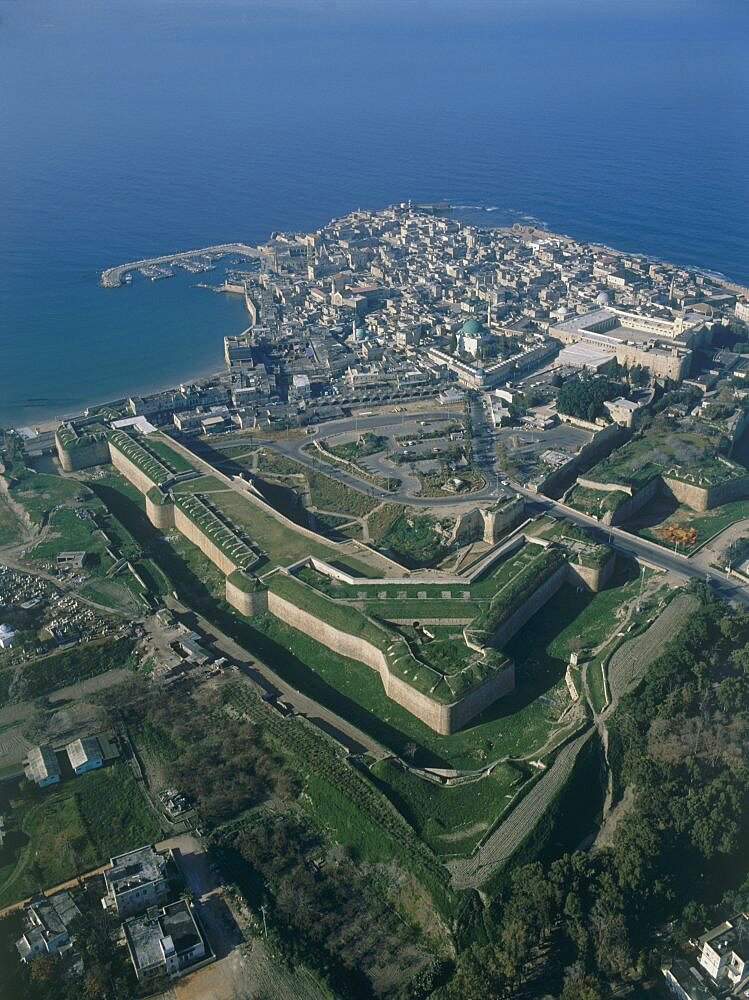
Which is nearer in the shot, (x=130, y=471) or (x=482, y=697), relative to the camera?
(x=482, y=697)

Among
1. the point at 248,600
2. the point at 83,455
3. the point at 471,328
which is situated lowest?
the point at 83,455

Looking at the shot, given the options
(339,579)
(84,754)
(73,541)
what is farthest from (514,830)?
(73,541)

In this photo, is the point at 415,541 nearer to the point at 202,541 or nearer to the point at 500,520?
the point at 500,520

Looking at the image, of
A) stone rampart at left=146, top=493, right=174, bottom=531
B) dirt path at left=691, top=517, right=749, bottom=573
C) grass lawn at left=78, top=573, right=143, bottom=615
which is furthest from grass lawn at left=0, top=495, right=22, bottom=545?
dirt path at left=691, top=517, right=749, bottom=573

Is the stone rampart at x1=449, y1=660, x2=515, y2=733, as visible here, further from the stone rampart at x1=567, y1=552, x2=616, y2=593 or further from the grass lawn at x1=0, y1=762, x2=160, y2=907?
the grass lawn at x1=0, y1=762, x2=160, y2=907

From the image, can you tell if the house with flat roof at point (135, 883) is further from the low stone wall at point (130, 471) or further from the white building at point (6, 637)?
the low stone wall at point (130, 471)

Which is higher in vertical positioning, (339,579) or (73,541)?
(339,579)
